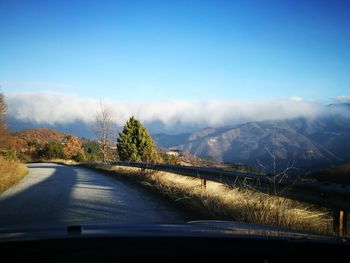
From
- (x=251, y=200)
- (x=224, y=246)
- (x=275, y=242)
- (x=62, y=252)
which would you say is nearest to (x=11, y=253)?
(x=62, y=252)

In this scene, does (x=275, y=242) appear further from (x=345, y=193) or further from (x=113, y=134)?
(x=113, y=134)

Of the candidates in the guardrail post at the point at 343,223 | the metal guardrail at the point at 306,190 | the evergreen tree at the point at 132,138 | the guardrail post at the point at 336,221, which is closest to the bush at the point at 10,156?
the metal guardrail at the point at 306,190

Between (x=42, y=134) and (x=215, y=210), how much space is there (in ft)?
578

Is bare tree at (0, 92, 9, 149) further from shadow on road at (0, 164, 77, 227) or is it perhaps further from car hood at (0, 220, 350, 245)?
car hood at (0, 220, 350, 245)

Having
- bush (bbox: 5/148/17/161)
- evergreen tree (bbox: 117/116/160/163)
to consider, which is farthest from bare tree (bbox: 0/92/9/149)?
evergreen tree (bbox: 117/116/160/163)

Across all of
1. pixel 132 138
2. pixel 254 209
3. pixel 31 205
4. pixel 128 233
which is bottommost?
pixel 31 205

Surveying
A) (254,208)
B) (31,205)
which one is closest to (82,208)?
(31,205)

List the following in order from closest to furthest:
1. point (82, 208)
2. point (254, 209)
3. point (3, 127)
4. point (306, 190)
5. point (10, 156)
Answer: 1. point (306, 190)
2. point (254, 209)
3. point (82, 208)
4. point (10, 156)
5. point (3, 127)

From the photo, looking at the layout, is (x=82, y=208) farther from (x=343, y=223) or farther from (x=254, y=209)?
(x=343, y=223)

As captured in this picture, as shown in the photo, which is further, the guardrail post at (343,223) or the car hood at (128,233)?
the guardrail post at (343,223)

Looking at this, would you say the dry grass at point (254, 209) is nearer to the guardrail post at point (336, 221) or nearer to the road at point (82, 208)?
the guardrail post at point (336, 221)

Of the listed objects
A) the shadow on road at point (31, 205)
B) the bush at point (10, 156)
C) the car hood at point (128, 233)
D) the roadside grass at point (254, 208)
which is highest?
the bush at point (10, 156)

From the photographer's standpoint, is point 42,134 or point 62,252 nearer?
point 62,252

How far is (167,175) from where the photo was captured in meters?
16.8
